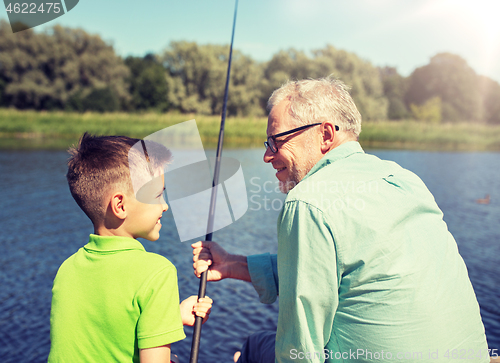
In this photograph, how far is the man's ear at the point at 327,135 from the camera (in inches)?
59.1

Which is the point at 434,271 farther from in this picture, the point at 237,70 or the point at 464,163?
the point at 237,70

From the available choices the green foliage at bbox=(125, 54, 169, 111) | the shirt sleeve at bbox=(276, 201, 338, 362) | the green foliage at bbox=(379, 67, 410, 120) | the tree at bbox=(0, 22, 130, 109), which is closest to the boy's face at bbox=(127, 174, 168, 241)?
the shirt sleeve at bbox=(276, 201, 338, 362)

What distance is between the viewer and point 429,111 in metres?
41.8

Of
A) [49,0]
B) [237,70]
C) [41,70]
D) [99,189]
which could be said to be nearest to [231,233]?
[49,0]

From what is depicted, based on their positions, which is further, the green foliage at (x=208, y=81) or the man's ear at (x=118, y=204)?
the green foliage at (x=208, y=81)

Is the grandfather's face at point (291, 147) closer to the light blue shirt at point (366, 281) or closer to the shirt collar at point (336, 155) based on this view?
the shirt collar at point (336, 155)

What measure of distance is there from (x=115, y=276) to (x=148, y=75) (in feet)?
102

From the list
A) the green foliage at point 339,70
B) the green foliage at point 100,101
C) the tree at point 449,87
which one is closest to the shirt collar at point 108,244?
the green foliage at point 100,101

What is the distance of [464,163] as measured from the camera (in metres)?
17.9

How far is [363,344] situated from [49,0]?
2202mm

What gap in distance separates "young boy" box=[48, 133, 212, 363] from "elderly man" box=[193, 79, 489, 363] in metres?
0.37

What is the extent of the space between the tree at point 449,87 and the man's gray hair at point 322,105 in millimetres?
47196

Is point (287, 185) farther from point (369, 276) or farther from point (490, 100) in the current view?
point (490, 100)

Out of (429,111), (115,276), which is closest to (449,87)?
(429,111)
